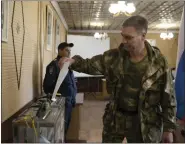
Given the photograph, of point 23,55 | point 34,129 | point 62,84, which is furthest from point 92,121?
point 34,129

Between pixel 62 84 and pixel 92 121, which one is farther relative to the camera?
pixel 92 121

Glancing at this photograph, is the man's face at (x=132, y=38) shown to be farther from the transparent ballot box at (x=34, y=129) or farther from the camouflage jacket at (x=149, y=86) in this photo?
the transparent ballot box at (x=34, y=129)

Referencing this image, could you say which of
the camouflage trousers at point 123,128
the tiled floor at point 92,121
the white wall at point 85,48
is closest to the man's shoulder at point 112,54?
the camouflage trousers at point 123,128

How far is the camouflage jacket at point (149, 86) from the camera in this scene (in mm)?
→ 1048

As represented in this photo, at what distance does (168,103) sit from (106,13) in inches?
149

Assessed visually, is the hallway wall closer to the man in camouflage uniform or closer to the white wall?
the white wall

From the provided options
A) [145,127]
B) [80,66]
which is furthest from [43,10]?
[145,127]

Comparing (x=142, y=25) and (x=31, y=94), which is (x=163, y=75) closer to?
(x=142, y=25)

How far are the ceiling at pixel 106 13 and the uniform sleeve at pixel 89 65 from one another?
100.0 inches

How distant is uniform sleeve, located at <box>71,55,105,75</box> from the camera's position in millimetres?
1073

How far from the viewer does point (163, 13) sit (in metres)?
4.64

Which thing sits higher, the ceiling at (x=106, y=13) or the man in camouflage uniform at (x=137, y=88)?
the ceiling at (x=106, y=13)

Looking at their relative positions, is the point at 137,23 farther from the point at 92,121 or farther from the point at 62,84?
the point at 92,121

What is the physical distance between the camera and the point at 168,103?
41.6 inches
